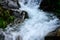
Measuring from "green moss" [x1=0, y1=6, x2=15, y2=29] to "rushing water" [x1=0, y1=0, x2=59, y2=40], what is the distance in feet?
1.17

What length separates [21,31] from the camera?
1145cm

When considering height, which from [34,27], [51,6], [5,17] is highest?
[51,6]

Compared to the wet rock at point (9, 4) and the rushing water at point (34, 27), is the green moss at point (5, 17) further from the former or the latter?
the wet rock at point (9, 4)

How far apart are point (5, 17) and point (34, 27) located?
1814 millimetres

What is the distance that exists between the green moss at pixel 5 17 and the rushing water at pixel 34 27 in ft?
1.17

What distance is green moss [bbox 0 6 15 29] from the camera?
38.9 feet

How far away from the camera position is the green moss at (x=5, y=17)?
466 inches

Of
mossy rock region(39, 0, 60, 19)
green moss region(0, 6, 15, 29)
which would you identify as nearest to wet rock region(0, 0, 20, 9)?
green moss region(0, 6, 15, 29)

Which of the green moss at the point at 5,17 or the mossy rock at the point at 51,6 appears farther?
the mossy rock at the point at 51,6

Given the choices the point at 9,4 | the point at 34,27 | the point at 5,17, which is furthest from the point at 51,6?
the point at 5,17

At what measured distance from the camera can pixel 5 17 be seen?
40.8 ft

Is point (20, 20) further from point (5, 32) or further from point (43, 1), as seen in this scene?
point (43, 1)

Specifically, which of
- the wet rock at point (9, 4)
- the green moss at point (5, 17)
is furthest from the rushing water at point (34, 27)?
the wet rock at point (9, 4)

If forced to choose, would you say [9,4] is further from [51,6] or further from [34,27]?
[34,27]
